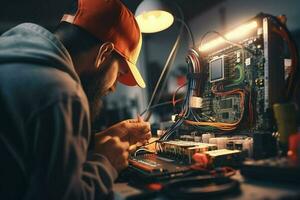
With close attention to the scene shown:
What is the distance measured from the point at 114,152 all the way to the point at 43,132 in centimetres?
28

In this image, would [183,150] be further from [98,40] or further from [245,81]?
[98,40]

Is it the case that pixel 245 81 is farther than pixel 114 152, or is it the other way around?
pixel 245 81

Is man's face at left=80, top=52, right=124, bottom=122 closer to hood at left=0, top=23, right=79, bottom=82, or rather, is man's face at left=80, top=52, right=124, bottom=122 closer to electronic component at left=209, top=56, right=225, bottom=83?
hood at left=0, top=23, right=79, bottom=82

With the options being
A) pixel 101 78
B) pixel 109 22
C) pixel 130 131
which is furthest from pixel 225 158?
pixel 109 22

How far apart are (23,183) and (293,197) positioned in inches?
25.2

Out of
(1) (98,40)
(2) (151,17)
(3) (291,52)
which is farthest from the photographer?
(2) (151,17)

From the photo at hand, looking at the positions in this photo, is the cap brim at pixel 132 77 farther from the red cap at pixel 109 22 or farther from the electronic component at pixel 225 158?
the electronic component at pixel 225 158

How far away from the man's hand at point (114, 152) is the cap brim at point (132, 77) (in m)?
0.41

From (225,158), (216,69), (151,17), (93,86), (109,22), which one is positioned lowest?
(225,158)

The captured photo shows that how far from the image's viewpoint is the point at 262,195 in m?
0.60

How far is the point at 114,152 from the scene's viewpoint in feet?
3.04

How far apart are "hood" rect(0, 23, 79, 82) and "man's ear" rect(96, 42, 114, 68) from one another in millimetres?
214

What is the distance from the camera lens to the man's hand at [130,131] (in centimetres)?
121

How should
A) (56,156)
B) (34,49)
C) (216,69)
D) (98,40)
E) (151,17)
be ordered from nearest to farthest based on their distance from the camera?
1. (56,156)
2. (34,49)
3. (98,40)
4. (216,69)
5. (151,17)
